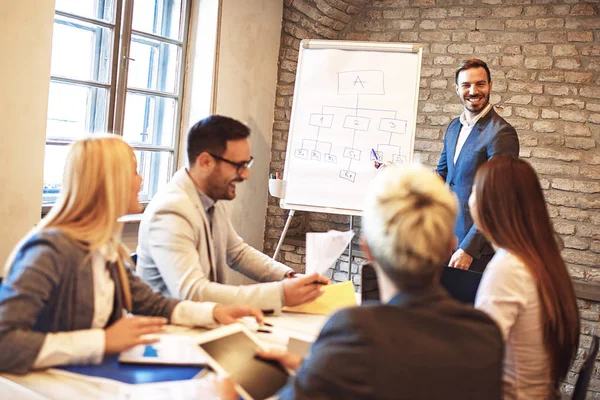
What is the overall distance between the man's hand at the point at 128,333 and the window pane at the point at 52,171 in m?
2.20

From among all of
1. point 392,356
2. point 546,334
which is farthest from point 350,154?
point 392,356

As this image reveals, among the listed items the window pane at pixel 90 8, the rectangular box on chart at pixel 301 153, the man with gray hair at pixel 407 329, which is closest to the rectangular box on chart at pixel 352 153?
the rectangular box on chart at pixel 301 153

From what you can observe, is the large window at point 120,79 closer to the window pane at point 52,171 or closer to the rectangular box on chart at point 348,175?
the window pane at point 52,171

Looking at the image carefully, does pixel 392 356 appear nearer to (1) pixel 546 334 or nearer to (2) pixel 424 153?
(1) pixel 546 334

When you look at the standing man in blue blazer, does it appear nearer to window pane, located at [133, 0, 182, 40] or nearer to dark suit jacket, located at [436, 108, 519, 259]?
dark suit jacket, located at [436, 108, 519, 259]

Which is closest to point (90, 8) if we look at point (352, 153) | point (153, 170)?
point (153, 170)

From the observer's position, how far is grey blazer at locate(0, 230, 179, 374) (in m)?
1.44

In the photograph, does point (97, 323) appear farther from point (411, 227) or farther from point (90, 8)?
point (90, 8)

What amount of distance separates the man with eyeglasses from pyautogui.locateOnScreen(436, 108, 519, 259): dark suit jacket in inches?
46.3

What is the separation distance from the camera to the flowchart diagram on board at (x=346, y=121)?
425cm

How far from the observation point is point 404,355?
3.64ft

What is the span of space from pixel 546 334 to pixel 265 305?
85 cm

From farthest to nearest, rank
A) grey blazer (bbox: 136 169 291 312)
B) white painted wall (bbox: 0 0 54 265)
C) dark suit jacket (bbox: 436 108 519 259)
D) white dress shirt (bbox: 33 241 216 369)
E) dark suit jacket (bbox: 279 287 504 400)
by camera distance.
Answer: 1. dark suit jacket (bbox: 436 108 519 259)
2. white painted wall (bbox: 0 0 54 265)
3. grey blazer (bbox: 136 169 291 312)
4. white dress shirt (bbox: 33 241 216 369)
5. dark suit jacket (bbox: 279 287 504 400)

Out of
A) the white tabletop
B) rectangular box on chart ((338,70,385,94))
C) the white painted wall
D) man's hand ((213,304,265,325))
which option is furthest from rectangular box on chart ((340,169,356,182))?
the white tabletop
